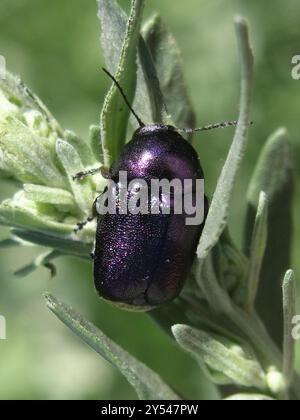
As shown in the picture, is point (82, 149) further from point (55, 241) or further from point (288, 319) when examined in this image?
point (288, 319)

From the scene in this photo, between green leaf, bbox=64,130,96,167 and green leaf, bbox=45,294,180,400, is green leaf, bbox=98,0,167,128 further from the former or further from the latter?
green leaf, bbox=45,294,180,400

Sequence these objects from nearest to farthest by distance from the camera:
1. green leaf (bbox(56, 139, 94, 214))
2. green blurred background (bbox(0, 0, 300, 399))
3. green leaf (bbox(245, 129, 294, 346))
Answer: green leaf (bbox(56, 139, 94, 214)) → green leaf (bbox(245, 129, 294, 346)) → green blurred background (bbox(0, 0, 300, 399))

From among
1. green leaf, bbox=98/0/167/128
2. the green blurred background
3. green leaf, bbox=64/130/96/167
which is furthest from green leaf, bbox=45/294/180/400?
the green blurred background

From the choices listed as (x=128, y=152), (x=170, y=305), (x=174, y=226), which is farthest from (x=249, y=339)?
(x=128, y=152)

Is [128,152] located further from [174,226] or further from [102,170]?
[174,226]

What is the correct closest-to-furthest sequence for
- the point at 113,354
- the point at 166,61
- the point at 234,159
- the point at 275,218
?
the point at 234,159, the point at 113,354, the point at 166,61, the point at 275,218

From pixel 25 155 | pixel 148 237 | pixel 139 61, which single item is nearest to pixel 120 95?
pixel 139 61

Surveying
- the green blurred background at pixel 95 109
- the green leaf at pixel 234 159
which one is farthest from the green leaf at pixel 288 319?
the green blurred background at pixel 95 109
